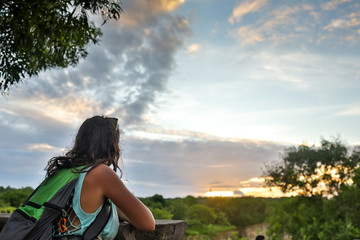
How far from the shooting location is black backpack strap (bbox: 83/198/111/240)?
7.78ft

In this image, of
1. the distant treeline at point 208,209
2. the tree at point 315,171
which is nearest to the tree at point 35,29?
the distant treeline at point 208,209

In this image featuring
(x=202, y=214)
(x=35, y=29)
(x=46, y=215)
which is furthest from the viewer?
(x=202, y=214)

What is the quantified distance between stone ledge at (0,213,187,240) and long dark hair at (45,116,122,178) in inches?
20.1

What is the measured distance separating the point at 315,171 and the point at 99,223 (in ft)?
89.1

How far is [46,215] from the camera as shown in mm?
2350

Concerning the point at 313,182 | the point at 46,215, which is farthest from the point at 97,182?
the point at 313,182

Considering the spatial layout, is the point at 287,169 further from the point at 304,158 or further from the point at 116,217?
the point at 116,217

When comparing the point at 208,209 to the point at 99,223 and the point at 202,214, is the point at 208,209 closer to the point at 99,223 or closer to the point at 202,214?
the point at 202,214

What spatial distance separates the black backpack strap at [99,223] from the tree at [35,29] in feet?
25.1

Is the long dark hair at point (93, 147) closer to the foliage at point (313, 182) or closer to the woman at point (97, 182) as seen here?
the woman at point (97, 182)

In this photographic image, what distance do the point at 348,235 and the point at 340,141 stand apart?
1171cm

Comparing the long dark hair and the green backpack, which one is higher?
the long dark hair

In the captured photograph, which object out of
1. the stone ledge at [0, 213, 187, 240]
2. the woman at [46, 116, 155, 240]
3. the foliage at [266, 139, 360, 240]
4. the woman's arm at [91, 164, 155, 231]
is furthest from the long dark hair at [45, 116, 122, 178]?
the foliage at [266, 139, 360, 240]

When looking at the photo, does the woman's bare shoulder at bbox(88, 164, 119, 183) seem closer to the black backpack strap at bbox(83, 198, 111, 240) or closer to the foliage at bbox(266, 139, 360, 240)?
the black backpack strap at bbox(83, 198, 111, 240)
